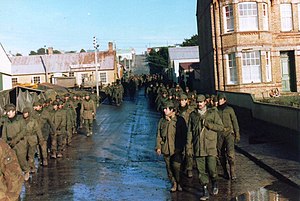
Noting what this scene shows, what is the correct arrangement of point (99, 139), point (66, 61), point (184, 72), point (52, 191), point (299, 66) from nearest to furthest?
point (52, 191), point (99, 139), point (299, 66), point (184, 72), point (66, 61)

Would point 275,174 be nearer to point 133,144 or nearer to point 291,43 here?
point 133,144

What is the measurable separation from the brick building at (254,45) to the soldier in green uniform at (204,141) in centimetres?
1890

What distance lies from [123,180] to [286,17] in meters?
22.2

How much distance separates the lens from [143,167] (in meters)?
12.0

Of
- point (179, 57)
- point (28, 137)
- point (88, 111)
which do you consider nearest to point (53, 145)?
point (28, 137)

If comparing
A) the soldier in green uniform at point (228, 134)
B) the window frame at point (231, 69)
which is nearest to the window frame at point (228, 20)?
the window frame at point (231, 69)

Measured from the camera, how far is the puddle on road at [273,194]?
8171 millimetres

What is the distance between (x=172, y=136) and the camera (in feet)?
29.3

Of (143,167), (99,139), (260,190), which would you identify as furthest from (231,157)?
(99,139)

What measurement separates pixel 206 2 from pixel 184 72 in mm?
23308

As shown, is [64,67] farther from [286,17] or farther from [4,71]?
[286,17]

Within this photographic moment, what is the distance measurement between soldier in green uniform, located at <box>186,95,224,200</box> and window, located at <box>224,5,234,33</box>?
786 inches

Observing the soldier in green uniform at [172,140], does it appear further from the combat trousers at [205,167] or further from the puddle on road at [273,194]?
the puddle on road at [273,194]

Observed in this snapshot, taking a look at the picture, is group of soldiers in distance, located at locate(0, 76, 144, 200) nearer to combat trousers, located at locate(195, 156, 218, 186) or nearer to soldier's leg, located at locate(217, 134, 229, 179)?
combat trousers, located at locate(195, 156, 218, 186)
